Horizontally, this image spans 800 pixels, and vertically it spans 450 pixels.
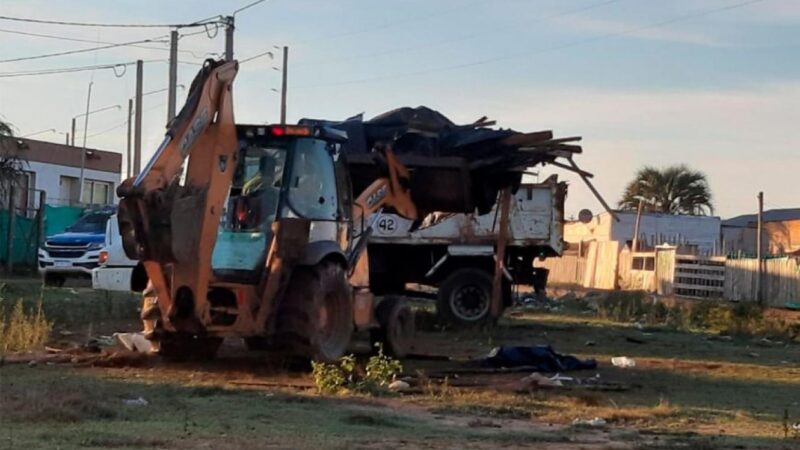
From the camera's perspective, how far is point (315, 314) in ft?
44.5

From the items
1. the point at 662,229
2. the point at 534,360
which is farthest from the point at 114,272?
the point at 662,229

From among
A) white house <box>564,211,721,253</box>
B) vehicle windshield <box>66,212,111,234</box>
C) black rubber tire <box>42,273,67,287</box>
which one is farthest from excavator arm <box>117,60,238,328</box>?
white house <box>564,211,721,253</box>

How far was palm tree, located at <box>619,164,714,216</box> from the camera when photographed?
7325 centimetres

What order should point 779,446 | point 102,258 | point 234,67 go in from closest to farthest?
1. point 779,446
2. point 234,67
3. point 102,258

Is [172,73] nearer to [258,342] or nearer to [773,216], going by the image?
[258,342]

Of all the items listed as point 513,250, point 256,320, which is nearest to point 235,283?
point 256,320

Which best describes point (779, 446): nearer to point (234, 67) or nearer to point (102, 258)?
point (234, 67)

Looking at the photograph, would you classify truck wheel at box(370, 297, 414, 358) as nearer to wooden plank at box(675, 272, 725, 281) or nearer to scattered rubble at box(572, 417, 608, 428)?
scattered rubble at box(572, 417, 608, 428)

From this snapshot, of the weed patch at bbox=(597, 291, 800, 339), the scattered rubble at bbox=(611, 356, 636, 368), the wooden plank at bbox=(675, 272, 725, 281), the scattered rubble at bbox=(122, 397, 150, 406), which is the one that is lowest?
the scattered rubble at bbox=(122, 397, 150, 406)

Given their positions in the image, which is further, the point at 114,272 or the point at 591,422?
the point at 114,272

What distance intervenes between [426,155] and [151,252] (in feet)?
20.1

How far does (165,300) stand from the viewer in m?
13.1

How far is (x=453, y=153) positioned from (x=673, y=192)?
189 ft

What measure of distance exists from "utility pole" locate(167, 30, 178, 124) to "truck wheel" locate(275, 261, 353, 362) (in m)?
25.1
